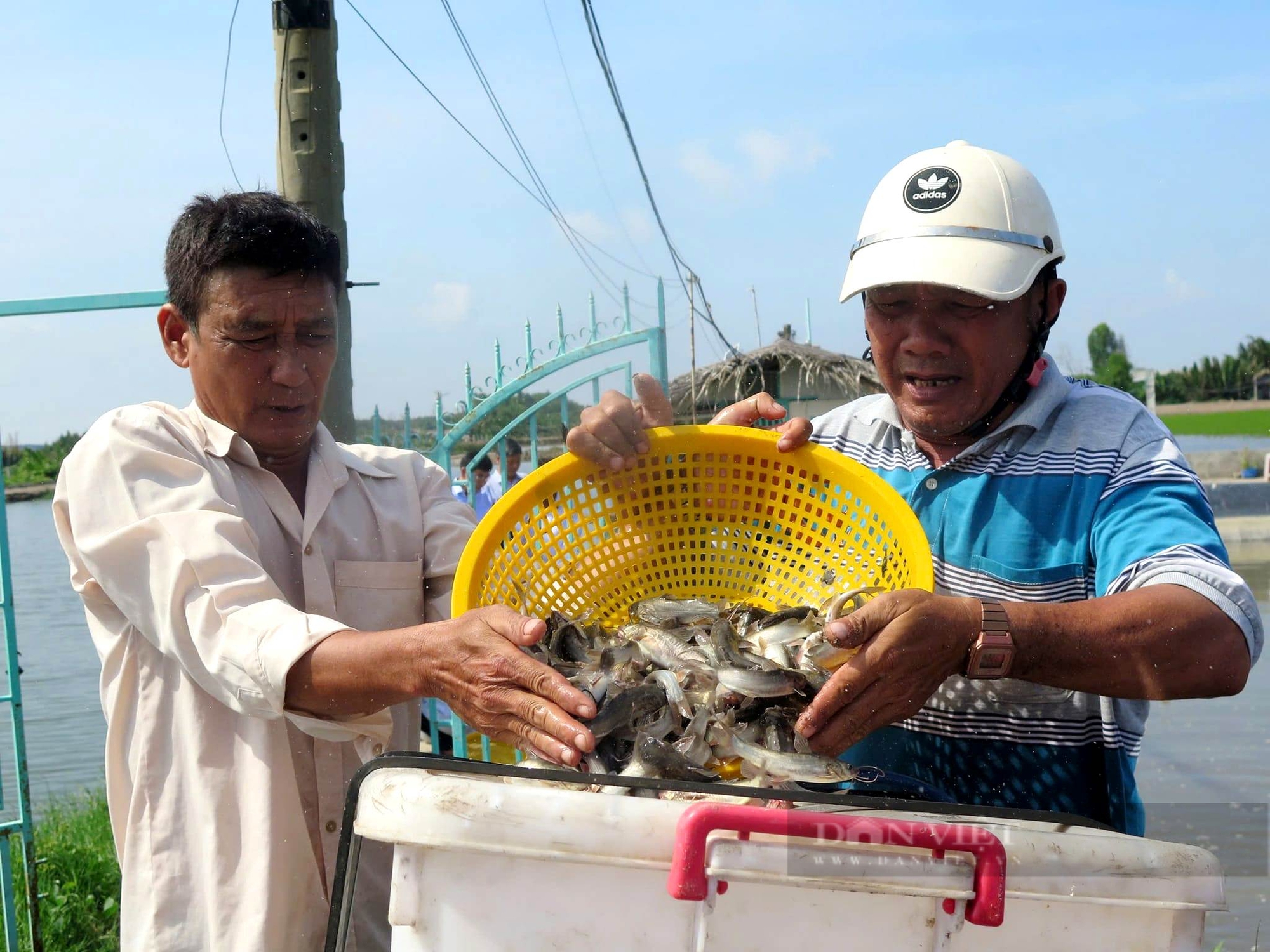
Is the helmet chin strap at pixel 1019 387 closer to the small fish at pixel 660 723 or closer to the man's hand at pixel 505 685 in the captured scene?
the small fish at pixel 660 723

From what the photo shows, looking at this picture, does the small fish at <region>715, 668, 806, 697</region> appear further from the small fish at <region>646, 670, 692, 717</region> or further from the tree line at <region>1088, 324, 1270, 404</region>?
the tree line at <region>1088, 324, 1270, 404</region>

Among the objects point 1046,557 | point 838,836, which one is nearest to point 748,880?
point 838,836

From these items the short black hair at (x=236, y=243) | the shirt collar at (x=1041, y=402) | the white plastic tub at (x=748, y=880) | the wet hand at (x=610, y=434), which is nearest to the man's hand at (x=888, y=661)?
the white plastic tub at (x=748, y=880)

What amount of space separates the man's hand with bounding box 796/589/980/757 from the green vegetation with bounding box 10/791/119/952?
4.51 m

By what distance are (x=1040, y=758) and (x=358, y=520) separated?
179cm

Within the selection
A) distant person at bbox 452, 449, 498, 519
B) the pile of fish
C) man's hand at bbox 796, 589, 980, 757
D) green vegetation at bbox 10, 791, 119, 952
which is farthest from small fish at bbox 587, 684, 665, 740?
green vegetation at bbox 10, 791, 119, 952

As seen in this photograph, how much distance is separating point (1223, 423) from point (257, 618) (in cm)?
6035

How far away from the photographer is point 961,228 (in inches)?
100

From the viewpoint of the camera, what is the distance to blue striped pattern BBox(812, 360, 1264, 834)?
8.11 feet

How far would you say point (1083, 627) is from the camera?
212 centimetres

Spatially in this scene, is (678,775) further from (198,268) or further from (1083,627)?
(198,268)

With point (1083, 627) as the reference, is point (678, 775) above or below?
below

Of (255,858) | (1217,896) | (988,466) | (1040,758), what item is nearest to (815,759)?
(1217,896)

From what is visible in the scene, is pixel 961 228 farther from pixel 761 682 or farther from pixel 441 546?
pixel 441 546
